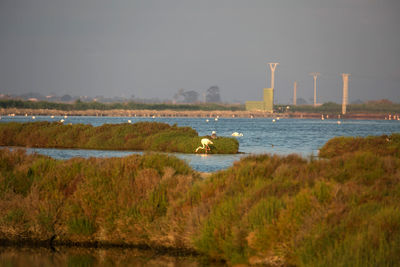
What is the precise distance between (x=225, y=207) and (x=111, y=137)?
26.0 meters

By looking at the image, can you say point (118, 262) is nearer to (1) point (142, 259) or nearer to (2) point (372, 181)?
(1) point (142, 259)

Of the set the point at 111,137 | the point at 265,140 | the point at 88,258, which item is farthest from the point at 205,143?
the point at 88,258

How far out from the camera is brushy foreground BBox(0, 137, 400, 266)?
30.2 feet

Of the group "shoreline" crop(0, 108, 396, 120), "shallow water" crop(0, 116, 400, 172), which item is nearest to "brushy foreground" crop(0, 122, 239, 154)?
"shallow water" crop(0, 116, 400, 172)

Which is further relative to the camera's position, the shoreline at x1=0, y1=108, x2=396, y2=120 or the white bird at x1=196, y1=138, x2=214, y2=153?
the shoreline at x1=0, y1=108, x2=396, y2=120

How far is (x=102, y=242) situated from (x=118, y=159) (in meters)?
2.38

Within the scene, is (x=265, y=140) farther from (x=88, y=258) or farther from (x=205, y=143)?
(x=88, y=258)

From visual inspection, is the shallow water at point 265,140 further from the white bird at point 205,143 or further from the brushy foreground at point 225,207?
the brushy foreground at point 225,207

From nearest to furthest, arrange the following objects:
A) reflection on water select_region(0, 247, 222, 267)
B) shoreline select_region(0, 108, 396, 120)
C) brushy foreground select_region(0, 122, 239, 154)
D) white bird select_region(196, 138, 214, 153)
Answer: reflection on water select_region(0, 247, 222, 267) → white bird select_region(196, 138, 214, 153) → brushy foreground select_region(0, 122, 239, 154) → shoreline select_region(0, 108, 396, 120)

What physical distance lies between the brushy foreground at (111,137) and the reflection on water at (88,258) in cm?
2026

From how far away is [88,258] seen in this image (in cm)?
1187

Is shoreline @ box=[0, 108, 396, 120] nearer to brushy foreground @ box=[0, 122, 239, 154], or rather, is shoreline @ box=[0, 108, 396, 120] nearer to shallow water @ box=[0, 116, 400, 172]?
shallow water @ box=[0, 116, 400, 172]

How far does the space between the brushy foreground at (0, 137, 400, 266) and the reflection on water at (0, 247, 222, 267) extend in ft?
0.91

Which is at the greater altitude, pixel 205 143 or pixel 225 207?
pixel 225 207
